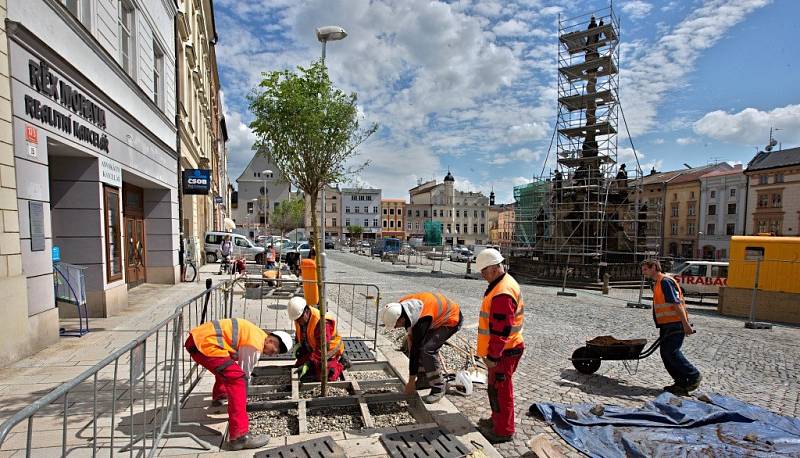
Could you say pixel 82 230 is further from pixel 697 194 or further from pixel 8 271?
pixel 697 194

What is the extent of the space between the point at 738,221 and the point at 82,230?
5793 cm

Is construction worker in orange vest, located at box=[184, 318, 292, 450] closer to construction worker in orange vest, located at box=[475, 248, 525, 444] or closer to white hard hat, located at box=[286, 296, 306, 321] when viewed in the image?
white hard hat, located at box=[286, 296, 306, 321]

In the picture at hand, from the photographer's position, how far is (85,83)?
7.24m

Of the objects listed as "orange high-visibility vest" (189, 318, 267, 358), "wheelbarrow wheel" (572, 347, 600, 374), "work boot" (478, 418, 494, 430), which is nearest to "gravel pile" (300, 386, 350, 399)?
"orange high-visibility vest" (189, 318, 267, 358)

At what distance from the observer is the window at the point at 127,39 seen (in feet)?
32.1

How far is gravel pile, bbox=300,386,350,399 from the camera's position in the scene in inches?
191

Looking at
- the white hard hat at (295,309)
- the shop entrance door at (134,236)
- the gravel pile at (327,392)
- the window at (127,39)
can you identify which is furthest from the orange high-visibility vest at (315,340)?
the window at (127,39)

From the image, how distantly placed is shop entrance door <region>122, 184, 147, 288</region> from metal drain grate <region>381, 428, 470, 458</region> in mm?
9781

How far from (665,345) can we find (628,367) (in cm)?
110

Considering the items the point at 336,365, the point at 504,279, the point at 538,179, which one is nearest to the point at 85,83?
the point at 336,365

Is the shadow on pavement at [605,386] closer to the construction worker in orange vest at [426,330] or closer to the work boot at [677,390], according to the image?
the work boot at [677,390]

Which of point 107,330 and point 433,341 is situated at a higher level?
point 433,341

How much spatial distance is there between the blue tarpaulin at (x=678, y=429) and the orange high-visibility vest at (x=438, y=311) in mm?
1294

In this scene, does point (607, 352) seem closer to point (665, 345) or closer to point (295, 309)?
point (665, 345)
